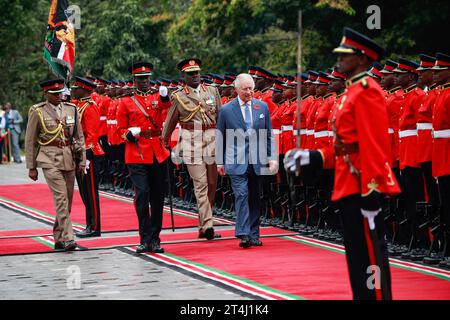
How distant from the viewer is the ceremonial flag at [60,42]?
2184 cm

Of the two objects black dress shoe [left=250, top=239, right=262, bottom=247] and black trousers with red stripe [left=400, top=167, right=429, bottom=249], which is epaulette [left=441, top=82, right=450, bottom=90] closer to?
black trousers with red stripe [left=400, top=167, right=429, bottom=249]

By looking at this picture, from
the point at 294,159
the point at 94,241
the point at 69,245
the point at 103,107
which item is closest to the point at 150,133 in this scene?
the point at 69,245

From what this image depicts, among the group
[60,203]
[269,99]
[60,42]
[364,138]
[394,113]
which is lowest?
[60,203]

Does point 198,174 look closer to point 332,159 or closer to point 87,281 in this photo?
point 87,281

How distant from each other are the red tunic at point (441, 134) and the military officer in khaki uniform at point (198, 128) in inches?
164

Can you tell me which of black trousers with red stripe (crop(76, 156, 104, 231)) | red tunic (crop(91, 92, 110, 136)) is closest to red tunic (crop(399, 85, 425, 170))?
black trousers with red stripe (crop(76, 156, 104, 231))

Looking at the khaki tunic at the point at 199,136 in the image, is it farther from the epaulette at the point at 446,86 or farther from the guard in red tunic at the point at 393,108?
the epaulette at the point at 446,86

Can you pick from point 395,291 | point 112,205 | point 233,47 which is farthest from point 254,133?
point 233,47

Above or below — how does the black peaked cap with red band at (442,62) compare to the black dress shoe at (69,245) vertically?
above

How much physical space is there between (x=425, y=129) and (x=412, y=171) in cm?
65

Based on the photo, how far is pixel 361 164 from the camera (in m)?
8.65

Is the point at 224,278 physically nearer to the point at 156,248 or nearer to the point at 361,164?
the point at 156,248

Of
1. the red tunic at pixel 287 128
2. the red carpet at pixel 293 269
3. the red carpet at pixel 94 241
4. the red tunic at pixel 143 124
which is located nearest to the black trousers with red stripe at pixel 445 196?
the red carpet at pixel 293 269

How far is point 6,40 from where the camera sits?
50.0m
